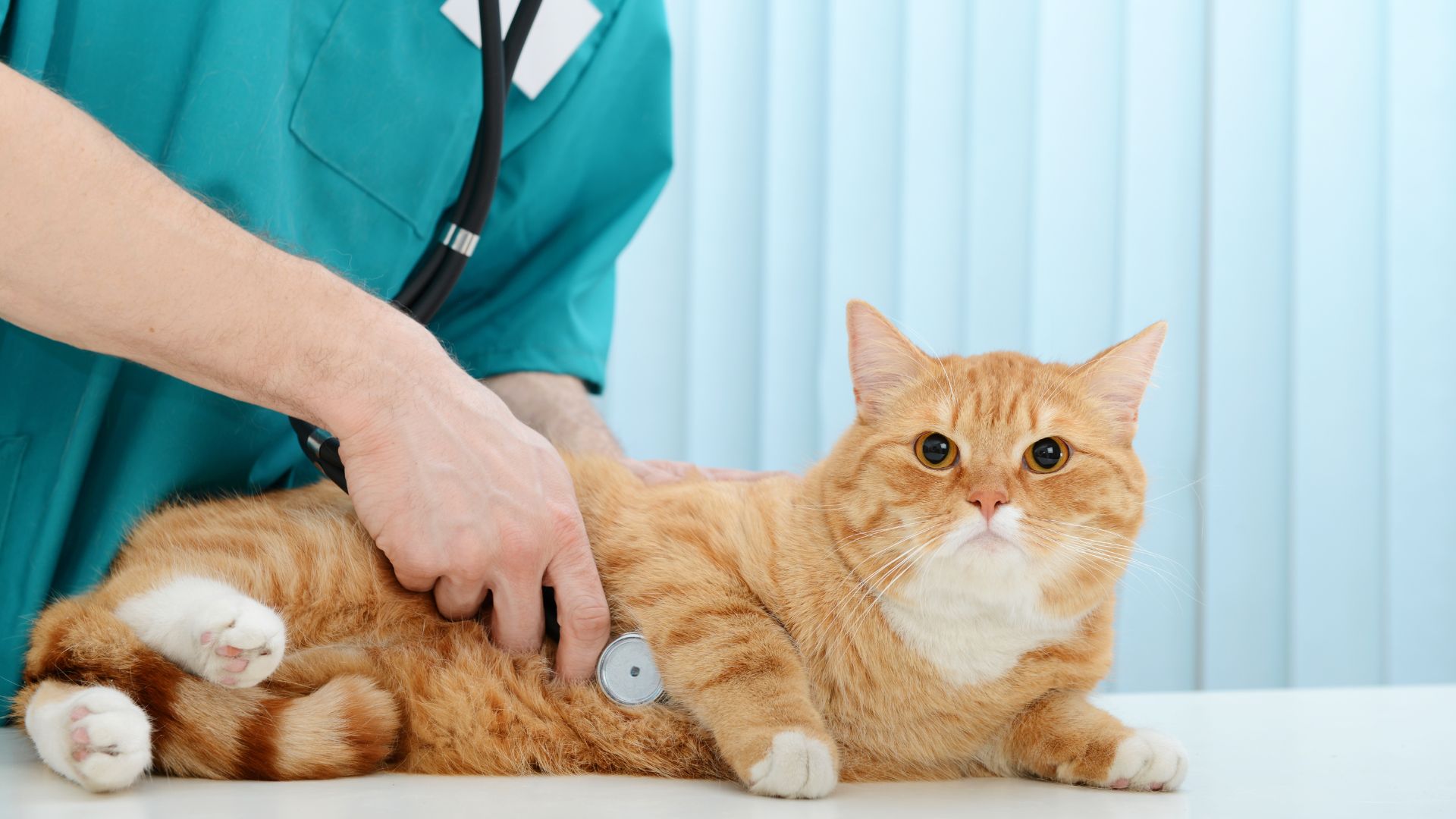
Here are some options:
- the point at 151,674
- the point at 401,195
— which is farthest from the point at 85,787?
the point at 401,195

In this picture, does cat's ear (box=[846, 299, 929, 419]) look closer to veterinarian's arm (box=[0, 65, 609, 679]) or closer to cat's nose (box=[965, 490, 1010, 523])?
cat's nose (box=[965, 490, 1010, 523])

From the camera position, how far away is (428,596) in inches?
44.6

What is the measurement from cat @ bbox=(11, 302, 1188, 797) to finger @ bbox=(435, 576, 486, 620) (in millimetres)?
21

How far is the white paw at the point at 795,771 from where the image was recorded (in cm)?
87

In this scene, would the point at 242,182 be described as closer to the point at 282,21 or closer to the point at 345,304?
the point at 282,21

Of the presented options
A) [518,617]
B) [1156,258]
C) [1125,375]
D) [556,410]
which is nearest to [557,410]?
[556,410]

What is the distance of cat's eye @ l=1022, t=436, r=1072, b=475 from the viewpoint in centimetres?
113

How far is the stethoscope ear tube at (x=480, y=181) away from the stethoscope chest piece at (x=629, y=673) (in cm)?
40

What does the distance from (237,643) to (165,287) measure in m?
0.31

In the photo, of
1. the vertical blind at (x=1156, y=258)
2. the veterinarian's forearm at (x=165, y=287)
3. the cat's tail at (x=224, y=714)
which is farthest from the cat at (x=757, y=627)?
the vertical blind at (x=1156, y=258)

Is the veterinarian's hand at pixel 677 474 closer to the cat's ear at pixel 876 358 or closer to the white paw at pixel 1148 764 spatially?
the cat's ear at pixel 876 358

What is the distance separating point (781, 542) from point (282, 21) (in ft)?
2.68

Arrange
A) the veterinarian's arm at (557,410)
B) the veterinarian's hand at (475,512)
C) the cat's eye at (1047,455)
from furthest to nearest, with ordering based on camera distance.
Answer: the veterinarian's arm at (557,410) < the cat's eye at (1047,455) < the veterinarian's hand at (475,512)

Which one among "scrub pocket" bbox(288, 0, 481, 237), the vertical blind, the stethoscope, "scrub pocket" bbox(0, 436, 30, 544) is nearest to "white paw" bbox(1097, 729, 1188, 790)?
the stethoscope
